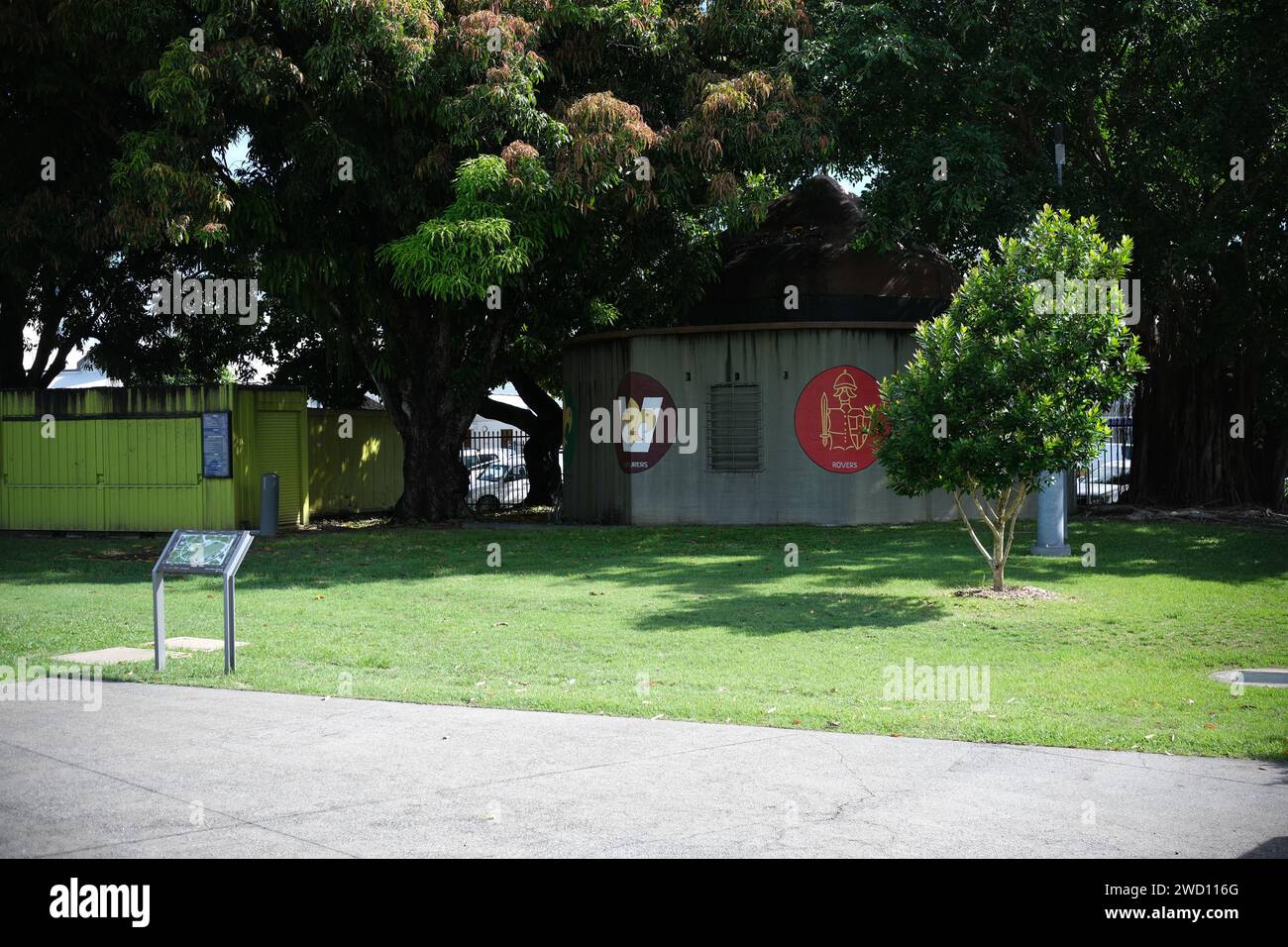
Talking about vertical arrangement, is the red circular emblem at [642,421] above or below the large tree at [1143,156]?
below

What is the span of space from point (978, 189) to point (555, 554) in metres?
8.93

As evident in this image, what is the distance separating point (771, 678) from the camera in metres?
9.38

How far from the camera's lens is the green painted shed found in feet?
71.7

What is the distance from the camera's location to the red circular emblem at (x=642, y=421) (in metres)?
23.2

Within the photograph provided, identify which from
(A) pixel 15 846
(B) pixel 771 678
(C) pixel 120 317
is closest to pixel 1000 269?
(B) pixel 771 678

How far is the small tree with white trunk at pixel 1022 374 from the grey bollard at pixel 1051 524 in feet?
11.8

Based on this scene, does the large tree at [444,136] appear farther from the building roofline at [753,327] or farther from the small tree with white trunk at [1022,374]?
the small tree with white trunk at [1022,374]

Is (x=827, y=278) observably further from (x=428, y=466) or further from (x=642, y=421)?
(x=428, y=466)

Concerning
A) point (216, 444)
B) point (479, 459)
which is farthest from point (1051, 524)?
point (479, 459)

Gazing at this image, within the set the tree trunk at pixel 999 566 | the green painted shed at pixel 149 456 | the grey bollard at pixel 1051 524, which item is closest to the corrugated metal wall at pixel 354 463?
the green painted shed at pixel 149 456

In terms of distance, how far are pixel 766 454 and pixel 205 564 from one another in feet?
46.1

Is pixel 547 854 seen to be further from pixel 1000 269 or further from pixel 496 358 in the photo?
pixel 496 358

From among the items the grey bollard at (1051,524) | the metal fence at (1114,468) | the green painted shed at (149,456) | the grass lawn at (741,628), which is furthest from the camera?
the metal fence at (1114,468)

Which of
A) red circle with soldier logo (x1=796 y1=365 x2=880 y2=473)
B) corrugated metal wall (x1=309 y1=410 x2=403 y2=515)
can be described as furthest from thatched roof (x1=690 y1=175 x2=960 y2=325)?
corrugated metal wall (x1=309 y1=410 x2=403 y2=515)
